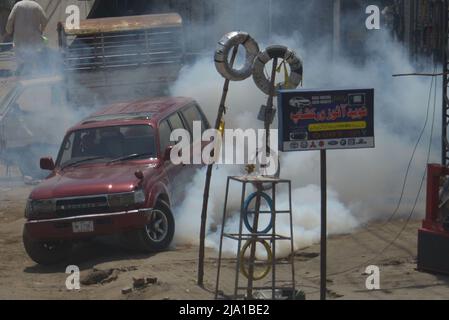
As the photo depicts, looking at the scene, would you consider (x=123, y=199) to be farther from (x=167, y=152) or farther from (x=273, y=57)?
(x=273, y=57)

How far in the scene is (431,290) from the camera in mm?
8945

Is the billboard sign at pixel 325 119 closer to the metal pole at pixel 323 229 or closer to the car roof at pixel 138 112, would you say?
the metal pole at pixel 323 229

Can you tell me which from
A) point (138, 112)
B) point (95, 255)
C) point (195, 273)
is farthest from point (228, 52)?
point (95, 255)

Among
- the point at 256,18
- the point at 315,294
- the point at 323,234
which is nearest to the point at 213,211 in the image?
the point at 315,294

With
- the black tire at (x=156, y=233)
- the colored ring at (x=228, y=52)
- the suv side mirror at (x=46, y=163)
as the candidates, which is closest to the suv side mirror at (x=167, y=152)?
the black tire at (x=156, y=233)

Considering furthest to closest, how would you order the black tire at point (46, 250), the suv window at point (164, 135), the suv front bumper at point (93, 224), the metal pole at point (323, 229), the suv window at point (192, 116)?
the suv window at point (192, 116) → the suv window at point (164, 135) → the black tire at point (46, 250) → the suv front bumper at point (93, 224) → the metal pole at point (323, 229)

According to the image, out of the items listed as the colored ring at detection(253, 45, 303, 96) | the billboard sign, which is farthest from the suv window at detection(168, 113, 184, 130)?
the billboard sign

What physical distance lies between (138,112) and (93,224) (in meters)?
2.16

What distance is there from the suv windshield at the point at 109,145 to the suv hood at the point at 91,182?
9.8 inches

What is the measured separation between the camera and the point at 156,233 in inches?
430

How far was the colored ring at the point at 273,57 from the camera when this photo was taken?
865 cm

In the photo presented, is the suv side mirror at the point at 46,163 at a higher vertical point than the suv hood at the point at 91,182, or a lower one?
higher
